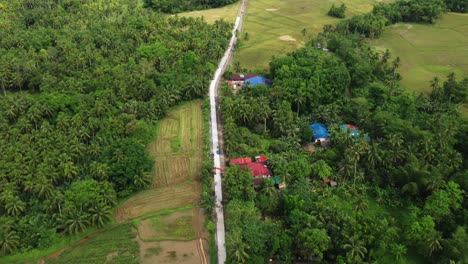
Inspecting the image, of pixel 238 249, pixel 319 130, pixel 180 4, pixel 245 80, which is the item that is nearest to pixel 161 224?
pixel 238 249

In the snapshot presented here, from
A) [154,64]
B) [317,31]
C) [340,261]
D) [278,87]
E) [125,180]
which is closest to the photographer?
[340,261]

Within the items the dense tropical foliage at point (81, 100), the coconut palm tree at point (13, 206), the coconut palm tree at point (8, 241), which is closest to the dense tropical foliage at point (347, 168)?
the dense tropical foliage at point (81, 100)

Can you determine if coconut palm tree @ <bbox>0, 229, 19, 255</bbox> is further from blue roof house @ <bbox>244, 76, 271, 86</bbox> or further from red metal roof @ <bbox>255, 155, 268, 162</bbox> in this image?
blue roof house @ <bbox>244, 76, 271, 86</bbox>

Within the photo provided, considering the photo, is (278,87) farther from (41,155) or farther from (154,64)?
(41,155)

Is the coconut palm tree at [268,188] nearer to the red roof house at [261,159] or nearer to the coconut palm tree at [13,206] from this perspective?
the red roof house at [261,159]

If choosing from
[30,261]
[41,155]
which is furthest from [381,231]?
[41,155]

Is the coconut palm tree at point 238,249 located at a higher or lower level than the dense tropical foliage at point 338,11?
lower

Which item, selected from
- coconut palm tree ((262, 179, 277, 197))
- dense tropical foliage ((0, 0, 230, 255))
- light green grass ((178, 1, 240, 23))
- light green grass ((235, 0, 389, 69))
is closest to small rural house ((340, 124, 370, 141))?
coconut palm tree ((262, 179, 277, 197))
